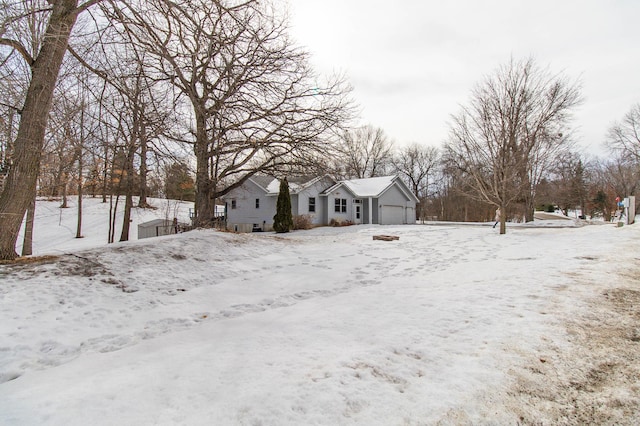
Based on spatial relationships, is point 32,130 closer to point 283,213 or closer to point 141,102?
point 141,102

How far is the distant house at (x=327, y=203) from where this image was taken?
81.6ft

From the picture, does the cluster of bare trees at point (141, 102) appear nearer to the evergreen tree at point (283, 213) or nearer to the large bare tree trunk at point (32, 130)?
the large bare tree trunk at point (32, 130)

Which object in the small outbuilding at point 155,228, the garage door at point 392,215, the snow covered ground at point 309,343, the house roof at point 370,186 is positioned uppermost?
the house roof at point 370,186

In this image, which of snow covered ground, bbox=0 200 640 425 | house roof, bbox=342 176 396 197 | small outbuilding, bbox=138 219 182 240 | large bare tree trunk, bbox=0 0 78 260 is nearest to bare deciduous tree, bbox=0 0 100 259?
large bare tree trunk, bbox=0 0 78 260

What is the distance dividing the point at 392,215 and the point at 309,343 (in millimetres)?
25702

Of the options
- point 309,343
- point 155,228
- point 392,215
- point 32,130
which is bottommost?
point 309,343

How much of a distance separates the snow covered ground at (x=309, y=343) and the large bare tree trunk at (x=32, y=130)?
0.81 metres

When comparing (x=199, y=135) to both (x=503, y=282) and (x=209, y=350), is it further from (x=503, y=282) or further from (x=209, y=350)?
(x=503, y=282)

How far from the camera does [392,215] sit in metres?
28.1

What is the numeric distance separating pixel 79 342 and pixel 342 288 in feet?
12.5

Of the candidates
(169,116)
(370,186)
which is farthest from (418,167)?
(169,116)

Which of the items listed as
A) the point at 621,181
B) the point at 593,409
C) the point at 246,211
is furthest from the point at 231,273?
the point at 621,181

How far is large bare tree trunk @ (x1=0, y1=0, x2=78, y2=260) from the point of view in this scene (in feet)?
17.3

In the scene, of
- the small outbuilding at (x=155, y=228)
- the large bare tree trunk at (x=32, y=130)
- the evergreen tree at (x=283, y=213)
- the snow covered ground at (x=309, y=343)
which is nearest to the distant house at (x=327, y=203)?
the evergreen tree at (x=283, y=213)
